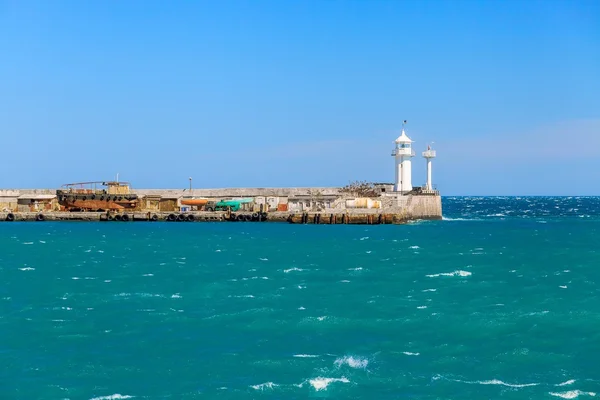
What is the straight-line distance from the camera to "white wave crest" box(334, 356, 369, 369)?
21.6 metres

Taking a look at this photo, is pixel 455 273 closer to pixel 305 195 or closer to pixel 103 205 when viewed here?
pixel 305 195

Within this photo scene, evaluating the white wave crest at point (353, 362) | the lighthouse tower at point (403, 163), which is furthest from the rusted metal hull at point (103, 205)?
the white wave crest at point (353, 362)

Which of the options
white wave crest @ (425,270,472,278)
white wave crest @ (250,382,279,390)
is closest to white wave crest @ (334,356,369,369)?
white wave crest @ (250,382,279,390)

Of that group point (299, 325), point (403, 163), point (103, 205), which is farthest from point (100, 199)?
point (299, 325)

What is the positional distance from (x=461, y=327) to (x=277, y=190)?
7697cm

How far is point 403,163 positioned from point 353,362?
71.3 m

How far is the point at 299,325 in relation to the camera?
88.0ft

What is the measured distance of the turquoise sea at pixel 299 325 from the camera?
20.2 metres

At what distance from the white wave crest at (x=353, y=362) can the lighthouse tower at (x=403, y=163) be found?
231 feet

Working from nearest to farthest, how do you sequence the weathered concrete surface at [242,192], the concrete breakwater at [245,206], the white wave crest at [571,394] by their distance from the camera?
the white wave crest at [571,394]
the concrete breakwater at [245,206]
the weathered concrete surface at [242,192]

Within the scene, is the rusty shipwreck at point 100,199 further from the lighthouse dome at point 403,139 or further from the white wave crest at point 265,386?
the white wave crest at point 265,386

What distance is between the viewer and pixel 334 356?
74.3 feet

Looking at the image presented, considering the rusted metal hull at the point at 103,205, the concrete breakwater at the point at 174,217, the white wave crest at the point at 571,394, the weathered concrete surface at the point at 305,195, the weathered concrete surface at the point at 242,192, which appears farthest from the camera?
the weathered concrete surface at the point at 242,192

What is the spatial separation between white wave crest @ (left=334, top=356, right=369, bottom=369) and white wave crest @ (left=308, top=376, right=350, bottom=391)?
1154 millimetres
